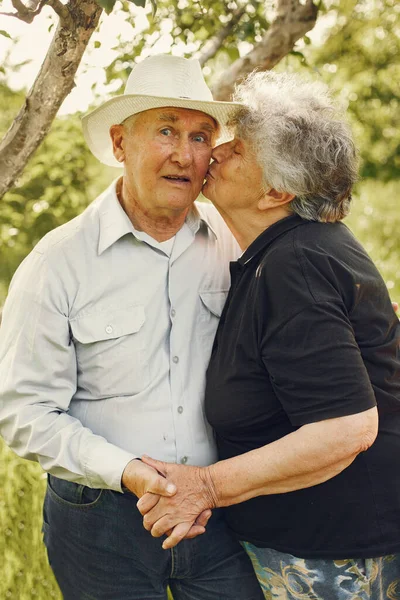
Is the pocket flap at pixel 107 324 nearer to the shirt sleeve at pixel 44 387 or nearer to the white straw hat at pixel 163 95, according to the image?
the shirt sleeve at pixel 44 387

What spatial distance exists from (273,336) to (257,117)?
0.77m

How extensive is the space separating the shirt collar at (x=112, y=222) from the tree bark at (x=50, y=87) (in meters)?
0.50

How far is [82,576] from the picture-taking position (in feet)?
8.29

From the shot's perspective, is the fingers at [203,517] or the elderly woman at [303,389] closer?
the elderly woman at [303,389]

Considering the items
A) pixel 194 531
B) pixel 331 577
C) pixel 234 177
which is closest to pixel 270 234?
pixel 234 177

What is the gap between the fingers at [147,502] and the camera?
222 centimetres

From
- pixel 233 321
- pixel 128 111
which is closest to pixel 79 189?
pixel 128 111

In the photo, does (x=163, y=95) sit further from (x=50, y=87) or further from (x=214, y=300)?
(x=214, y=300)

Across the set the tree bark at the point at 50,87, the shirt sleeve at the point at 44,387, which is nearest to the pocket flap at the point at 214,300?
the shirt sleeve at the point at 44,387

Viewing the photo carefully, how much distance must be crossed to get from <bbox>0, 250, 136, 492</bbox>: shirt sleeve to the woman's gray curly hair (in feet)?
2.65

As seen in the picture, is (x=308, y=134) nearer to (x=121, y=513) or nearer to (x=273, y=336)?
(x=273, y=336)

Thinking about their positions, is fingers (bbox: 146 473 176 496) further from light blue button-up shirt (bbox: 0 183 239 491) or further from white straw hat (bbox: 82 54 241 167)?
white straw hat (bbox: 82 54 241 167)

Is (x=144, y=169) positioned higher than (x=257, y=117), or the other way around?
(x=257, y=117)

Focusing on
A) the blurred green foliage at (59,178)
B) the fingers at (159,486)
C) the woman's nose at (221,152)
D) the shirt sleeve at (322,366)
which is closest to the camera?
the shirt sleeve at (322,366)
